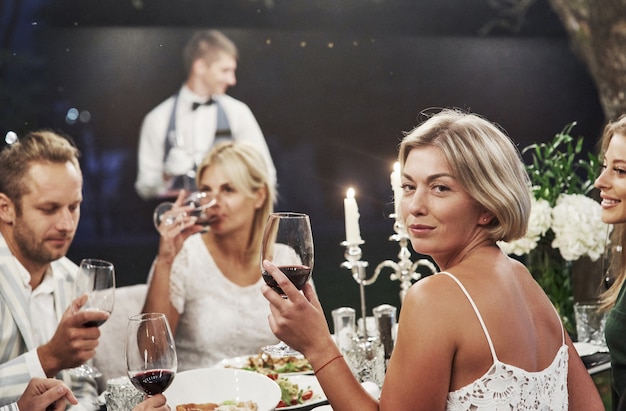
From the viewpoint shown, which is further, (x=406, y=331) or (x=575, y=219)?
(x=575, y=219)

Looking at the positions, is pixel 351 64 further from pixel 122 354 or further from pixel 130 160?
pixel 122 354

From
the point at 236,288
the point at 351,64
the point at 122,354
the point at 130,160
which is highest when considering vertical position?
the point at 351,64

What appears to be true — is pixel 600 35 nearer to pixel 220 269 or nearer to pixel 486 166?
pixel 220 269

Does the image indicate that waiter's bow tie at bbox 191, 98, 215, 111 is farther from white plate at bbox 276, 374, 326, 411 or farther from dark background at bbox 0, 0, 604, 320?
white plate at bbox 276, 374, 326, 411

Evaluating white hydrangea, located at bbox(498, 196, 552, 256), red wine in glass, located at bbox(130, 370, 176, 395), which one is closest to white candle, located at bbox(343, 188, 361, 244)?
white hydrangea, located at bbox(498, 196, 552, 256)

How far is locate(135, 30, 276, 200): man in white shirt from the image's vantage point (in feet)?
12.7

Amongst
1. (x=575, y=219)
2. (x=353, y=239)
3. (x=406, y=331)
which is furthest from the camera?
(x=575, y=219)

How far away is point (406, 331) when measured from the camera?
1.66 m

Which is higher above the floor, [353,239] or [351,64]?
[351,64]

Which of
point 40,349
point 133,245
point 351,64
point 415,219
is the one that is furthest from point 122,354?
point 415,219

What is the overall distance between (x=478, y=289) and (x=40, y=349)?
1901mm

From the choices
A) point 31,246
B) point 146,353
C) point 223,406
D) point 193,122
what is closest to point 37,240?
point 31,246

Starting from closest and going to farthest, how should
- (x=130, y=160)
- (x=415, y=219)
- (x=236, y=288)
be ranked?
(x=415, y=219)
(x=130, y=160)
(x=236, y=288)

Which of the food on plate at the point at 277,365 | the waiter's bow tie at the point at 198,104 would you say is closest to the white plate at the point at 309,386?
the food on plate at the point at 277,365
